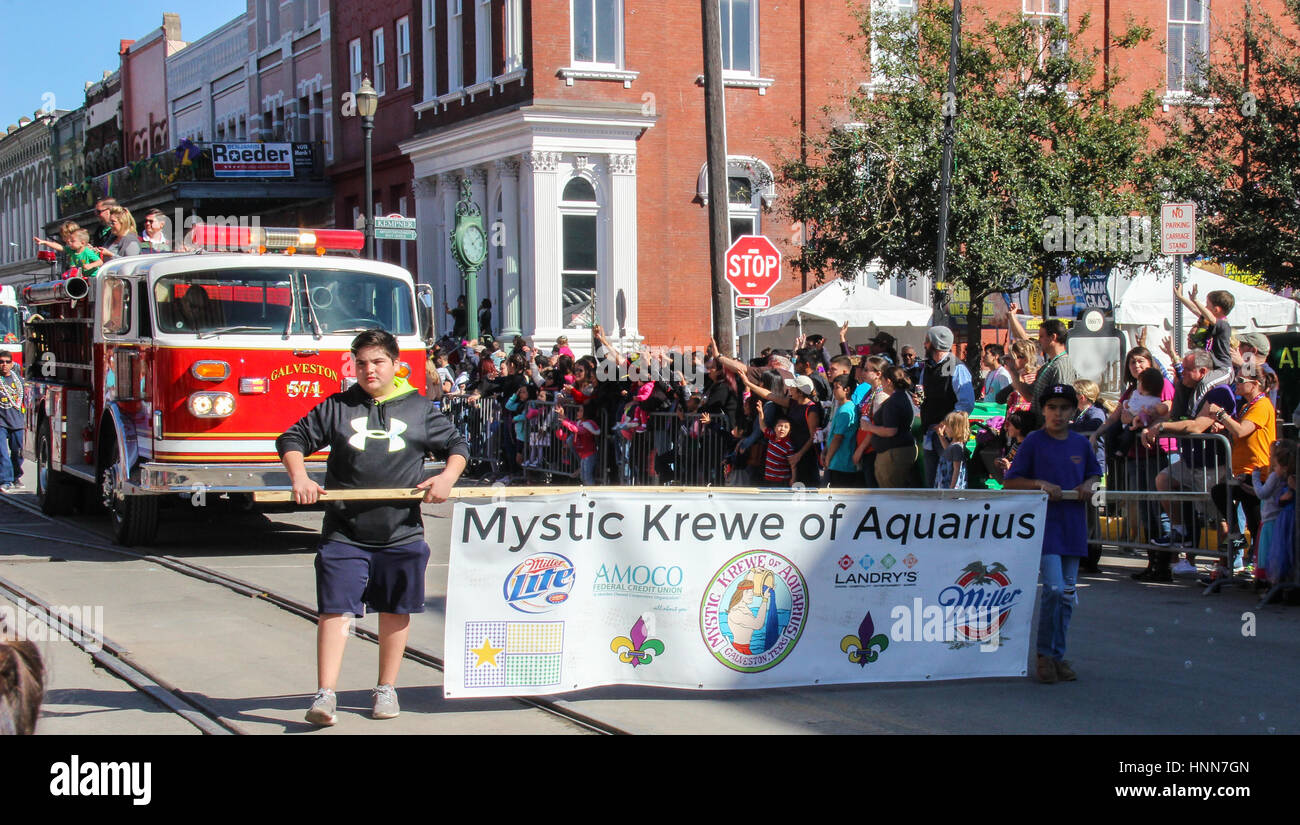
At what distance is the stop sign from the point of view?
15.5m

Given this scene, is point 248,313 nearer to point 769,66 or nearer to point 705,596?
point 705,596

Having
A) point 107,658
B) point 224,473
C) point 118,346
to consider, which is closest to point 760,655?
point 107,658

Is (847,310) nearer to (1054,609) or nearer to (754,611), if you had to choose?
(1054,609)

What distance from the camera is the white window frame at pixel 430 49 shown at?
110ft

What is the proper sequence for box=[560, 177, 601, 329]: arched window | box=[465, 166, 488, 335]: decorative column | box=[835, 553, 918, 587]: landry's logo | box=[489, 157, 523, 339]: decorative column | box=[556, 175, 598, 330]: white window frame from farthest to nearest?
box=[465, 166, 488, 335]: decorative column → box=[489, 157, 523, 339]: decorative column → box=[560, 177, 601, 329]: arched window → box=[556, 175, 598, 330]: white window frame → box=[835, 553, 918, 587]: landry's logo

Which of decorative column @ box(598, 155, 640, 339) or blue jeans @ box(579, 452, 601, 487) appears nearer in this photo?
blue jeans @ box(579, 452, 601, 487)

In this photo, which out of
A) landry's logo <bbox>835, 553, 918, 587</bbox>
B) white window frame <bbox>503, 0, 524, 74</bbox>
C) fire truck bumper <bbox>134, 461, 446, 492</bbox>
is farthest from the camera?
white window frame <bbox>503, 0, 524, 74</bbox>

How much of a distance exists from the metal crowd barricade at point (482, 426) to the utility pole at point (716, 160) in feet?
15.2

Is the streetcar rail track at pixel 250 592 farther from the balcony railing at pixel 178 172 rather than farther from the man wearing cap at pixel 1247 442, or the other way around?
the balcony railing at pixel 178 172

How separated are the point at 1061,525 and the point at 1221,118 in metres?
17.2

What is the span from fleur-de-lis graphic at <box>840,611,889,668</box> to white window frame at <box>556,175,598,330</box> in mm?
22165

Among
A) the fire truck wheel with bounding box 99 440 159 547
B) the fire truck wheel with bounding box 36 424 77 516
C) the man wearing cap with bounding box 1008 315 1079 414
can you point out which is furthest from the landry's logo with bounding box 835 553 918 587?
the fire truck wheel with bounding box 36 424 77 516

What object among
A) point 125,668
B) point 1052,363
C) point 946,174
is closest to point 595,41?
point 946,174

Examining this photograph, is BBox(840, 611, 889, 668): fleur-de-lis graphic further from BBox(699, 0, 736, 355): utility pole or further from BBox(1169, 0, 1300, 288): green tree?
BBox(1169, 0, 1300, 288): green tree
